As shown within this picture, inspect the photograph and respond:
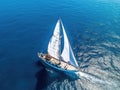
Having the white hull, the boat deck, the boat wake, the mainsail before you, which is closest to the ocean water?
the boat wake

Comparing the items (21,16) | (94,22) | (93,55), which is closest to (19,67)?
(93,55)

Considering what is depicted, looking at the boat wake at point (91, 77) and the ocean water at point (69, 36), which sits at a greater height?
the ocean water at point (69, 36)

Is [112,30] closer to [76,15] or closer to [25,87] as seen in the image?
[76,15]

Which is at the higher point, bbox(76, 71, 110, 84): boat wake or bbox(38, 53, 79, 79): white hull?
bbox(38, 53, 79, 79): white hull

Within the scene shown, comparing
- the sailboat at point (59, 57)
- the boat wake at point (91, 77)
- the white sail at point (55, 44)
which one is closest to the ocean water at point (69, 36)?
the boat wake at point (91, 77)

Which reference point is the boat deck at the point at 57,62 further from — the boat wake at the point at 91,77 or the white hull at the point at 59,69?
the boat wake at the point at 91,77

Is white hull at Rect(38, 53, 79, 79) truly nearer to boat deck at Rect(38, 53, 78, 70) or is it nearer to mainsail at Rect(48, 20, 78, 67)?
boat deck at Rect(38, 53, 78, 70)
